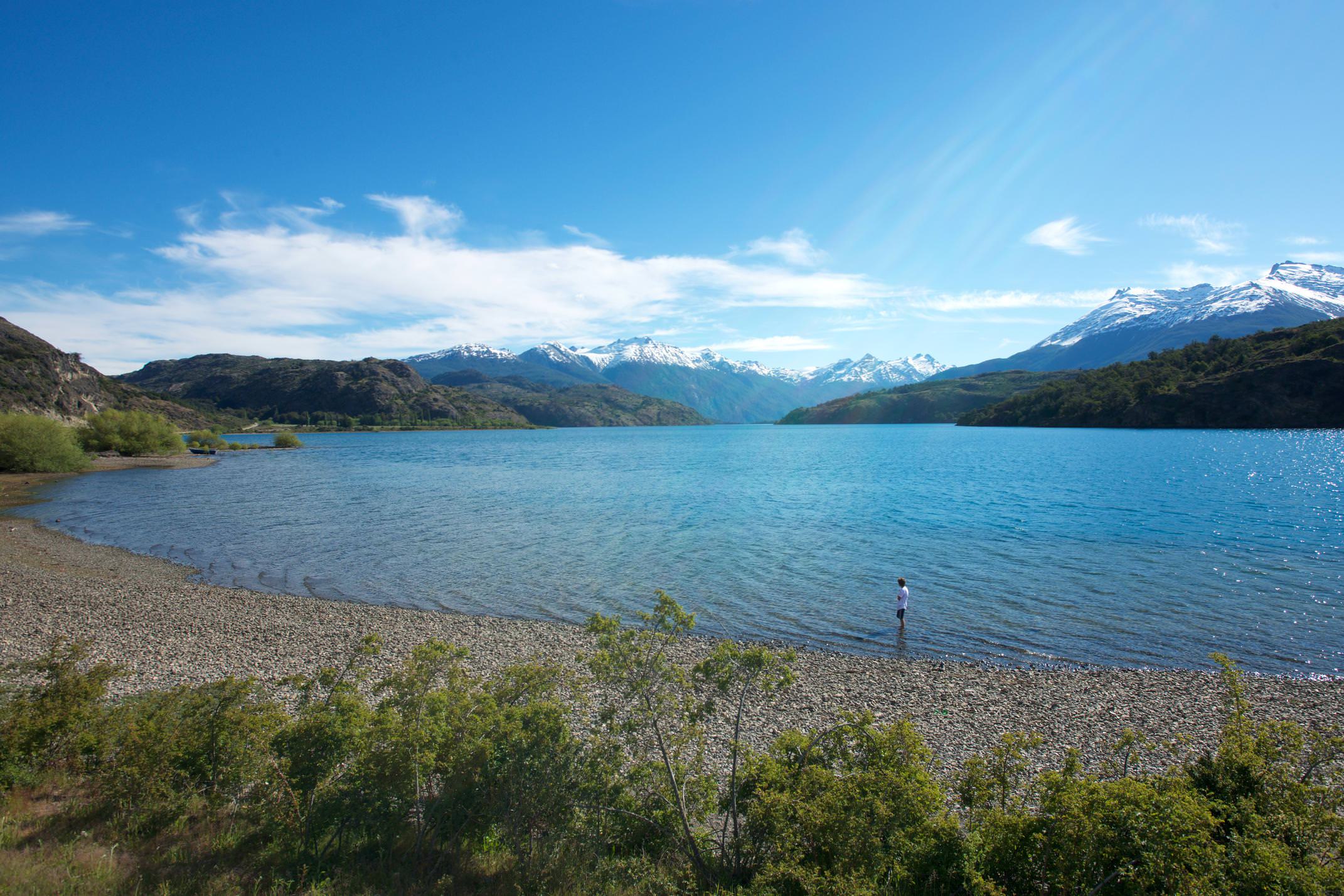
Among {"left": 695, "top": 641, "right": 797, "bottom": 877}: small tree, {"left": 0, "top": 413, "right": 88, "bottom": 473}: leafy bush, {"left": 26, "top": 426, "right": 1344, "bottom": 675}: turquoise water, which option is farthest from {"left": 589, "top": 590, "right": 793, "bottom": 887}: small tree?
{"left": 0, "top": 413, "right": 88, "bottom": 473}: leafy bush

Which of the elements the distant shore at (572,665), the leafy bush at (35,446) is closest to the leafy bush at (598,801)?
the distant shore at (572,665)

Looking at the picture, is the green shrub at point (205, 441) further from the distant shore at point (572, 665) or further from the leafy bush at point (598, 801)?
the leafy bush at point (598, 801)

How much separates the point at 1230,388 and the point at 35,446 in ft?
709

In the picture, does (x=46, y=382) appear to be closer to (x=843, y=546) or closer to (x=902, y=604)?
(x=843, y=546)

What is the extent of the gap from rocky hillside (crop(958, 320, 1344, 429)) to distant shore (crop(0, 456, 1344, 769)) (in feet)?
540

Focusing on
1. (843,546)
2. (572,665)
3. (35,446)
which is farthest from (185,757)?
(35,446)

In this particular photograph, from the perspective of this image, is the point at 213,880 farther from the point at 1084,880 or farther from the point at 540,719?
the point at 1084,880

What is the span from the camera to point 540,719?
770 centimetres

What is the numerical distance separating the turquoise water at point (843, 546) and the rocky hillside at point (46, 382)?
4202cm

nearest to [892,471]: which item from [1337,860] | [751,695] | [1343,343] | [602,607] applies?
[602,607]

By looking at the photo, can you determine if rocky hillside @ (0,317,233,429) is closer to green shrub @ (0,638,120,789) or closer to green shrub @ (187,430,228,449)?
green shrub @ (187,430,228,449)

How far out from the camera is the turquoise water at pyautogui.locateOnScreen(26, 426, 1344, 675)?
69.8 feet

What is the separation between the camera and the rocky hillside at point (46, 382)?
3816 inches

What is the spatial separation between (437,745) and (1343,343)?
193670mm
